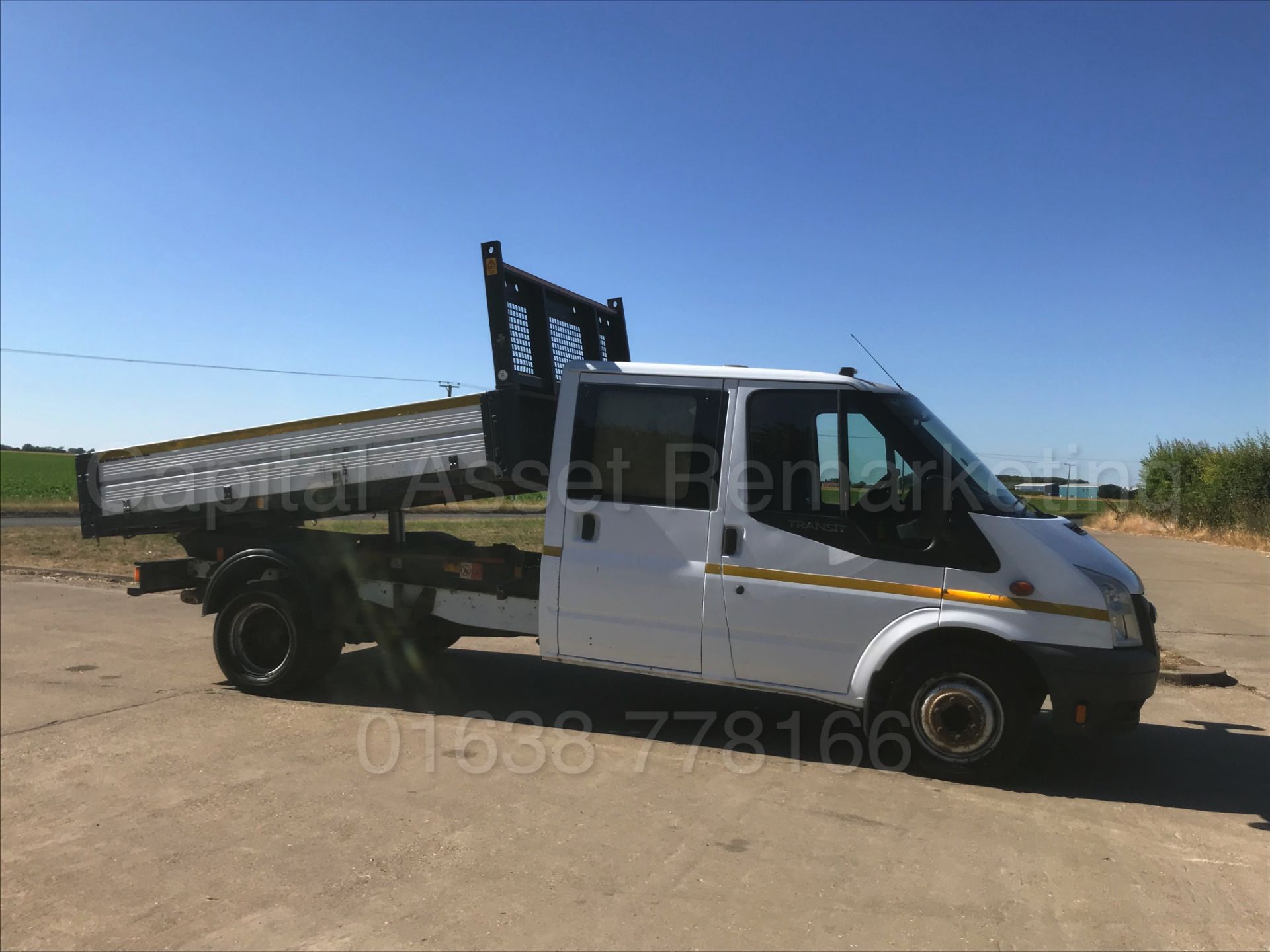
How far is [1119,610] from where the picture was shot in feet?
16.8

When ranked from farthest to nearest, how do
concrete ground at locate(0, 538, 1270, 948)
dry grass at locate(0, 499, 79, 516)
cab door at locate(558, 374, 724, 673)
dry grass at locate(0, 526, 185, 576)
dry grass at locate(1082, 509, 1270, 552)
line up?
dry grass at locate(0, 499, 79, 516) < dry grass at locate(1082, 509, 1270, 552) < dry grass at locate(0, 526, 185, 576) < cab door at locate(558, 374, 724, 673) < concrete ground at locate(0, 538, 1270, 948)

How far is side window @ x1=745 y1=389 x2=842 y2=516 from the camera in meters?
5.53

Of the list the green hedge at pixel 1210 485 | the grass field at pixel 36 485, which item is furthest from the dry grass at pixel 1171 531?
the grass field at pixel 36 485

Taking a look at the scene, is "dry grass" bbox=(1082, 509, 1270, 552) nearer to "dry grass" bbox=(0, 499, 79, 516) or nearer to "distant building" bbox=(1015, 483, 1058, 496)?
"distant building" bbox=(1015, 483, 1058, 496)

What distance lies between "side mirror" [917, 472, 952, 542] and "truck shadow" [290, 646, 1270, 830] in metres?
1.44

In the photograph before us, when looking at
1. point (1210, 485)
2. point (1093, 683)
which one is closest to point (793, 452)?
point (1093, 683)

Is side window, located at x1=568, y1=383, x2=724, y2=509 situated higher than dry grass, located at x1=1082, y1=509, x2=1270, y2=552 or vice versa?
side window, located at x1=568, y1=383, x2=724, y2=509

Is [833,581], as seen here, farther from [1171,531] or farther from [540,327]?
[1171,531]

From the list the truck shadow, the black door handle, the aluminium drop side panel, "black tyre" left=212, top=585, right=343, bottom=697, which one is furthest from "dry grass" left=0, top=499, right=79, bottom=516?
the black door handle

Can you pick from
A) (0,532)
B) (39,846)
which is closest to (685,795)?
(39,846)

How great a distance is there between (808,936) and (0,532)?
76.3 ft

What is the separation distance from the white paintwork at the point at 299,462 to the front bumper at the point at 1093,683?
357 centimetres

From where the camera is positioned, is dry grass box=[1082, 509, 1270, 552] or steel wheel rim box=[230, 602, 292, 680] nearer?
steel wheel rim box=[230, 602, 292, 680]

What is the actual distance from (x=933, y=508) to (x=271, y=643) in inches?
193
